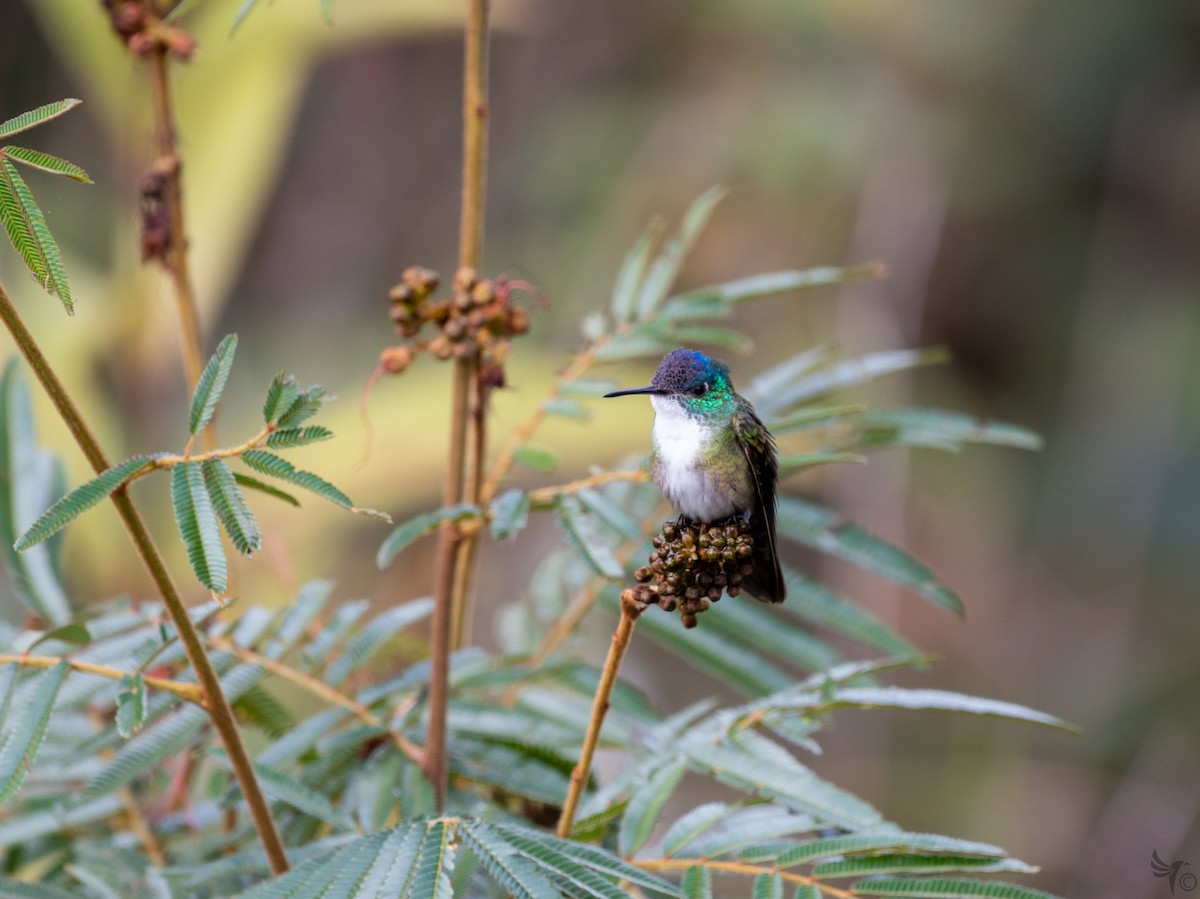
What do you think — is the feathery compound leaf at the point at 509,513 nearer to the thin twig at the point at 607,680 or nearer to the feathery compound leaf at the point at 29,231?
the thin twig at the point at 607,680

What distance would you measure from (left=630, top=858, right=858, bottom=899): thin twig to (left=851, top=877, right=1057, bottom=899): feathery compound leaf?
0.04 metres

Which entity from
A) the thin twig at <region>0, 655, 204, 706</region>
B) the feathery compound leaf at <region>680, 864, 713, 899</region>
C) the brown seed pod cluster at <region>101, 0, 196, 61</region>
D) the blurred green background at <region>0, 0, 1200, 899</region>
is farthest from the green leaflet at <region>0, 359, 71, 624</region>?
the blurred green background at <region>0, 0, 1200, 899</region>

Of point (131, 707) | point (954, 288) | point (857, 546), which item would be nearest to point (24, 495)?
point (131, 707)

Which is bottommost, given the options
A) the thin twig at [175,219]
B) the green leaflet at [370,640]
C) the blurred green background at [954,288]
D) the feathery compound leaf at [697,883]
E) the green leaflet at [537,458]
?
the feathery compound leaf at [697,883]

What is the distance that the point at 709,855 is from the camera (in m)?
1.34

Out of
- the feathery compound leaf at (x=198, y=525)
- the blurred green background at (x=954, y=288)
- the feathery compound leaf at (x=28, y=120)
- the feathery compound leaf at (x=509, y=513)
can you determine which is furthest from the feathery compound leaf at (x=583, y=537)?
the blurred green background at (x=954, y=288)

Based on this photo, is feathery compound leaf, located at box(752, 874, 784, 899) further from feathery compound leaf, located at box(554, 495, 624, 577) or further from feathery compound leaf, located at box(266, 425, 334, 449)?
feathery compound leaf, located at box(266, 425, 334, 449)

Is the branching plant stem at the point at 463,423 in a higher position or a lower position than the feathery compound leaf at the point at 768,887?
higher

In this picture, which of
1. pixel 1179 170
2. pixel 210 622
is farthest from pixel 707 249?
pixel 210 622

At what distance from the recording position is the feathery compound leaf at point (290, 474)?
3.64 feet

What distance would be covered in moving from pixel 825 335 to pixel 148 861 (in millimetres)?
4125

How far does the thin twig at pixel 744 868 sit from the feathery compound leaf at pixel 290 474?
55 centimetres

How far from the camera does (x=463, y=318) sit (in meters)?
1.47

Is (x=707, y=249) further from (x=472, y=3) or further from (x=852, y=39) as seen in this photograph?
(x=472, y=3)
